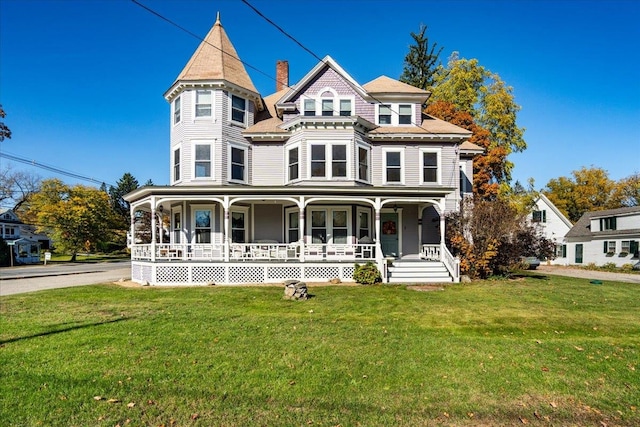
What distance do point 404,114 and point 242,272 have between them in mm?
11973

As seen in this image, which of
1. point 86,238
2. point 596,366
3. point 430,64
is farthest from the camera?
point 86,238

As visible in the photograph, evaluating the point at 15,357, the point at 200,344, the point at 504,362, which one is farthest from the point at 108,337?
the point at 504,362

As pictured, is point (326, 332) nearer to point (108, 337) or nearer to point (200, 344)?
point (200, 344)

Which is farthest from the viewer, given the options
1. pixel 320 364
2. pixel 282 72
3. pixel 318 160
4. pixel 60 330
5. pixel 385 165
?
pixel 282 72

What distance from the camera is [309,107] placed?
1897 centimetres

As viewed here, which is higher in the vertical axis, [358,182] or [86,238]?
[358,182]

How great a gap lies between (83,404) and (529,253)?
59.0ft

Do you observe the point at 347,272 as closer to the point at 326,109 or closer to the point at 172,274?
the point at 172,274

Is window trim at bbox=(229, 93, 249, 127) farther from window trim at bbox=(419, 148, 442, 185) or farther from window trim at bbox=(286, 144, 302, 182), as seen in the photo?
window trim at bbox=(419, 148, 442, 185)

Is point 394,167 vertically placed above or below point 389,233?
above

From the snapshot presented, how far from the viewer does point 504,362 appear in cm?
611

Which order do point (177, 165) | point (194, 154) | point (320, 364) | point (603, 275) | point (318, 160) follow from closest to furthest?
point (320, 364)
point (318, 160)
point (194, 154)
point (177, 165)
point (603, 275)

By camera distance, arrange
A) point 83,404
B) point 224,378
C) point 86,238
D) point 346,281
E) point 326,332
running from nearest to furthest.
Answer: point 83,404, point 224,378, point 326,332, point 346,281, point 86,238

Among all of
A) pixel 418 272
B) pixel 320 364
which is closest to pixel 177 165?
pixel 418 272
